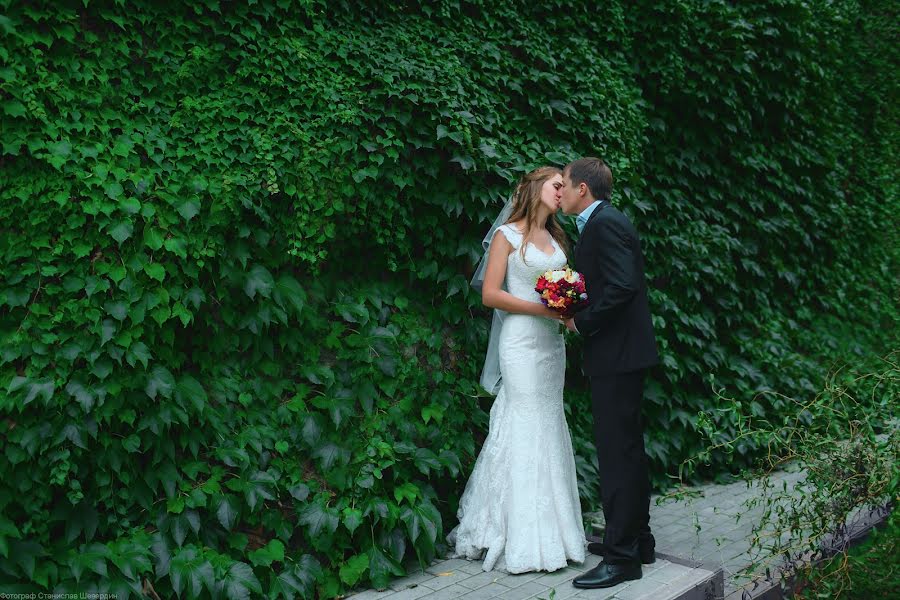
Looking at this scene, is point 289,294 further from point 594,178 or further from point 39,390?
point 594,178

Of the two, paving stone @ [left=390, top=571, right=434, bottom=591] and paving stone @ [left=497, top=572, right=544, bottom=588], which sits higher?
paving stone @ [left=497, top=572, right=544, bottom=588]

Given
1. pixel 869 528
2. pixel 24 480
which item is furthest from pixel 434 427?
pixel 869 528

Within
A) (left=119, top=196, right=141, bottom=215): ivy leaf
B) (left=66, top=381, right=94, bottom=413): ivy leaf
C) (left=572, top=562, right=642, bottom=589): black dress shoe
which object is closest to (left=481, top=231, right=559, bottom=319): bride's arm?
(left=572, top=562, right=642, bottom=589): black dress shoe

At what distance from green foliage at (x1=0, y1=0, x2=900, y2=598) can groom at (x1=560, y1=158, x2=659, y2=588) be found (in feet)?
3.60

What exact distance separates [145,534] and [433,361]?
215 centimetres

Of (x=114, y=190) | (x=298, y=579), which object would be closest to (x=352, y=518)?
(x=298, y=579)

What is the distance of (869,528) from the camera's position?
5641 mm

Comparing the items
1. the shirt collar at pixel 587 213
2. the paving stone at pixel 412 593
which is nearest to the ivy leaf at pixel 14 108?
the shirt collar at pixel 587 213

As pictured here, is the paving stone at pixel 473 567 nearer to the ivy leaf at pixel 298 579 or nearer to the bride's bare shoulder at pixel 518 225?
the ivy leaf at pixel 298 579

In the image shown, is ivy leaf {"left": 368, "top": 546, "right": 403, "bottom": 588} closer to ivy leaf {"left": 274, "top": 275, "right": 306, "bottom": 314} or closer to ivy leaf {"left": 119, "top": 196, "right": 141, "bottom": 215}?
ivy leaf {"left": 274, "top": 275, "right": 306, "bottom": 314}

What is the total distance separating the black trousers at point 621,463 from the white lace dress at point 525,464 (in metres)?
0.37

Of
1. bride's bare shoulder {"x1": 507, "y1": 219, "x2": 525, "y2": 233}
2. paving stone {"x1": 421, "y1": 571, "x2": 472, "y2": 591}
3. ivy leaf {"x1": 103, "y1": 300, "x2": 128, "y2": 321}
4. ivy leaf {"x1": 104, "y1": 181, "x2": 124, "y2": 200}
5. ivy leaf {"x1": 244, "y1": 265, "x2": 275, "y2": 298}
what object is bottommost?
paving stone {"x1": 421, "y1": 571, "x2": 472, "y2": 591}

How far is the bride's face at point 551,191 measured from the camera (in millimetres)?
4895

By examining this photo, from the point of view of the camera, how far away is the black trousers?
14.2 ft
